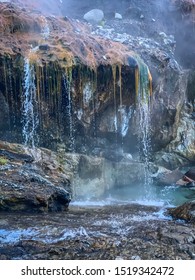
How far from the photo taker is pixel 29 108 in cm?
1159

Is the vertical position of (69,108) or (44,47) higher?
(44,47)

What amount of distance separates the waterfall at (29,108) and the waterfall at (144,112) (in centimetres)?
456

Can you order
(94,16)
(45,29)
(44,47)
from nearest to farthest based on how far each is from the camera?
(44,47)
(45,29)
(94,16)

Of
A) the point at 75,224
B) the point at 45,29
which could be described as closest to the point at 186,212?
the point at 75,224

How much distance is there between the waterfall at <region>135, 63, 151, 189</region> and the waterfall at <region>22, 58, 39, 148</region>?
15.0 feet

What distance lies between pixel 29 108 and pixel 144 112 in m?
5.64

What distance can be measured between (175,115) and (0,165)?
11278mm

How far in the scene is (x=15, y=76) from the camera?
1115 cm

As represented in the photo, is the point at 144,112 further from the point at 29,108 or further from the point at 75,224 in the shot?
the point at 75,224

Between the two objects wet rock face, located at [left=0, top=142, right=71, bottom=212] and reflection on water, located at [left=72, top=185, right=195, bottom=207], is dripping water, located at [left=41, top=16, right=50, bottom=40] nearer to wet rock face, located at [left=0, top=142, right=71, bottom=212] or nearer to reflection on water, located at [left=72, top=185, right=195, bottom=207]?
wet rock face, located at [left=0, top=142, right=71, bottom=212]
